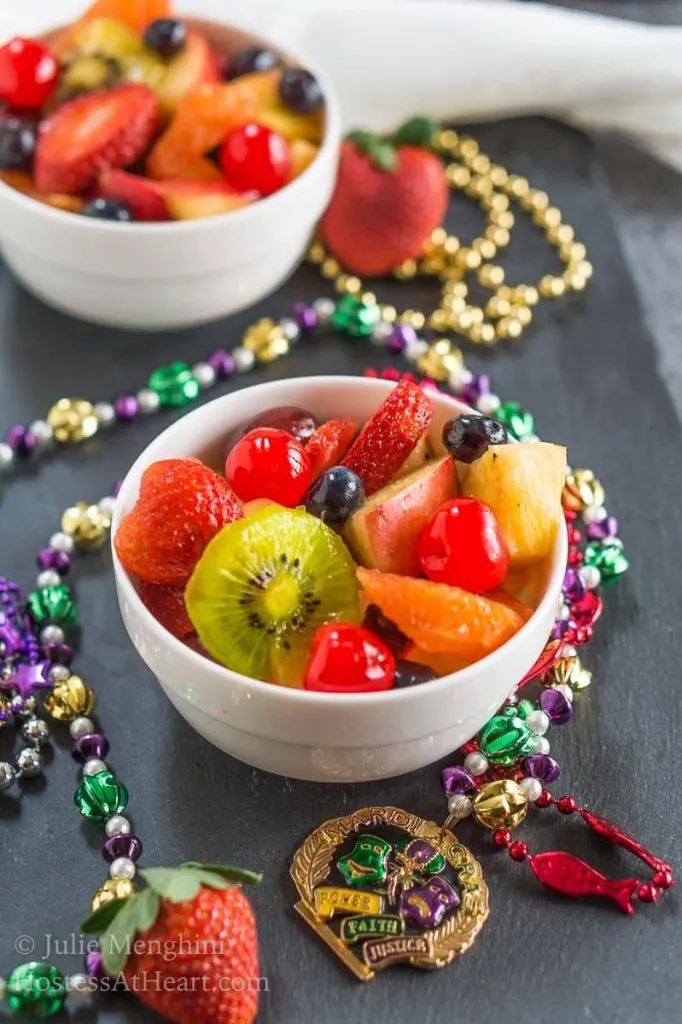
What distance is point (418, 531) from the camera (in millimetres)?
1076

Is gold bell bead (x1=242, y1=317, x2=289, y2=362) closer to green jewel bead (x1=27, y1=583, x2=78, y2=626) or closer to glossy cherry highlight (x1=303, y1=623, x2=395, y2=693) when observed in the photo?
green jewel bead (x1=27, y1=583, x2=78, y2=626)

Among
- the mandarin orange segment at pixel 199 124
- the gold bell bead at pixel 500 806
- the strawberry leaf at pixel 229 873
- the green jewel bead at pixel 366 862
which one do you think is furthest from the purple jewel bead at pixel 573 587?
the mandarin orange segment at pixel 199 124

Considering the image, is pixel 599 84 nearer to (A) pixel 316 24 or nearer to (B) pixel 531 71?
(B) pixel 531 71

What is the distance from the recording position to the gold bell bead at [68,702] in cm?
118

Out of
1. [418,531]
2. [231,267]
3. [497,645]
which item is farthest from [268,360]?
[497,645]

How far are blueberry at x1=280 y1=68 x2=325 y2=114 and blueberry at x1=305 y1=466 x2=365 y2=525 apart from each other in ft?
2.28

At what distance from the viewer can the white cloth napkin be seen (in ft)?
6.34

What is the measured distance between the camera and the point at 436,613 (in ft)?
3.19

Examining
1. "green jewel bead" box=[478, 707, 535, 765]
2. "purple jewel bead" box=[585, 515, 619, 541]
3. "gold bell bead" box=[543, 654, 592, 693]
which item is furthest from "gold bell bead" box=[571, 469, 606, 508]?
"green jewel bead" box=[478, 707, 535, 765]

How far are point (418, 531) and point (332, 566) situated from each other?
9 cm

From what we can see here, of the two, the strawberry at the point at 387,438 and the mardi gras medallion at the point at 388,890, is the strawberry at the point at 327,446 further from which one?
the mardi gras medallion at the point at 388,890

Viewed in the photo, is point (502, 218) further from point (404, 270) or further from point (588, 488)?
point (588, 488)

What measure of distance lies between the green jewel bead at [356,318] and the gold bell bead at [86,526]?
462mm

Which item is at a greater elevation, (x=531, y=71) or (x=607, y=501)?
(x=531, y=71)
